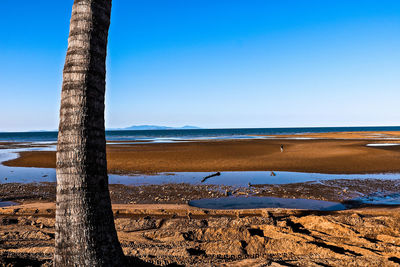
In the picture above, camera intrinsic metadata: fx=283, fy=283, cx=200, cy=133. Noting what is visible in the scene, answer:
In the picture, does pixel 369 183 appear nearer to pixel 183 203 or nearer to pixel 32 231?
pixel 183 203

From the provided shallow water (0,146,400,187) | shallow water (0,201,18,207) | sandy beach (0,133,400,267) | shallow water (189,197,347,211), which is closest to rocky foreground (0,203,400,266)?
sandy beach (0,133,400,267)

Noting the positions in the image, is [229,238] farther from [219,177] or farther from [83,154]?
[219,177]

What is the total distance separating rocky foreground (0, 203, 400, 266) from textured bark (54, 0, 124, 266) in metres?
1.41

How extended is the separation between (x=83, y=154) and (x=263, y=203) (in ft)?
29.9

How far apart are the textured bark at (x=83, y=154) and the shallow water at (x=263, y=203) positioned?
293 inches

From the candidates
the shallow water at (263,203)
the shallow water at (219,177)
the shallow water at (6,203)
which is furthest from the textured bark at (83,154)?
the shallow water at (219,177)

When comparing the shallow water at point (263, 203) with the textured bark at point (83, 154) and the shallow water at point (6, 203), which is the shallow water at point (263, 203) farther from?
the textured bark at point (83, 154)

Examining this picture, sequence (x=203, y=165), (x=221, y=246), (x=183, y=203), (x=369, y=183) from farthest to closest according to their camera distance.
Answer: (x=203, y=165), (x=369, y=183), (x=183, y=203), (x=221, y=246)

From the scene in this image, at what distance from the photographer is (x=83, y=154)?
11.7 ft

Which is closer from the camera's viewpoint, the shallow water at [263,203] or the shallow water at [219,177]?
the shallow water at [263,203]

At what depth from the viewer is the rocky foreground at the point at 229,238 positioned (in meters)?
5.38

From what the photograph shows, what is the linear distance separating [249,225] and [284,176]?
32.2 feet

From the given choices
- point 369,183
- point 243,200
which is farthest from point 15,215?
point 369,183

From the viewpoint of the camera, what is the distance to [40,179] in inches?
658
